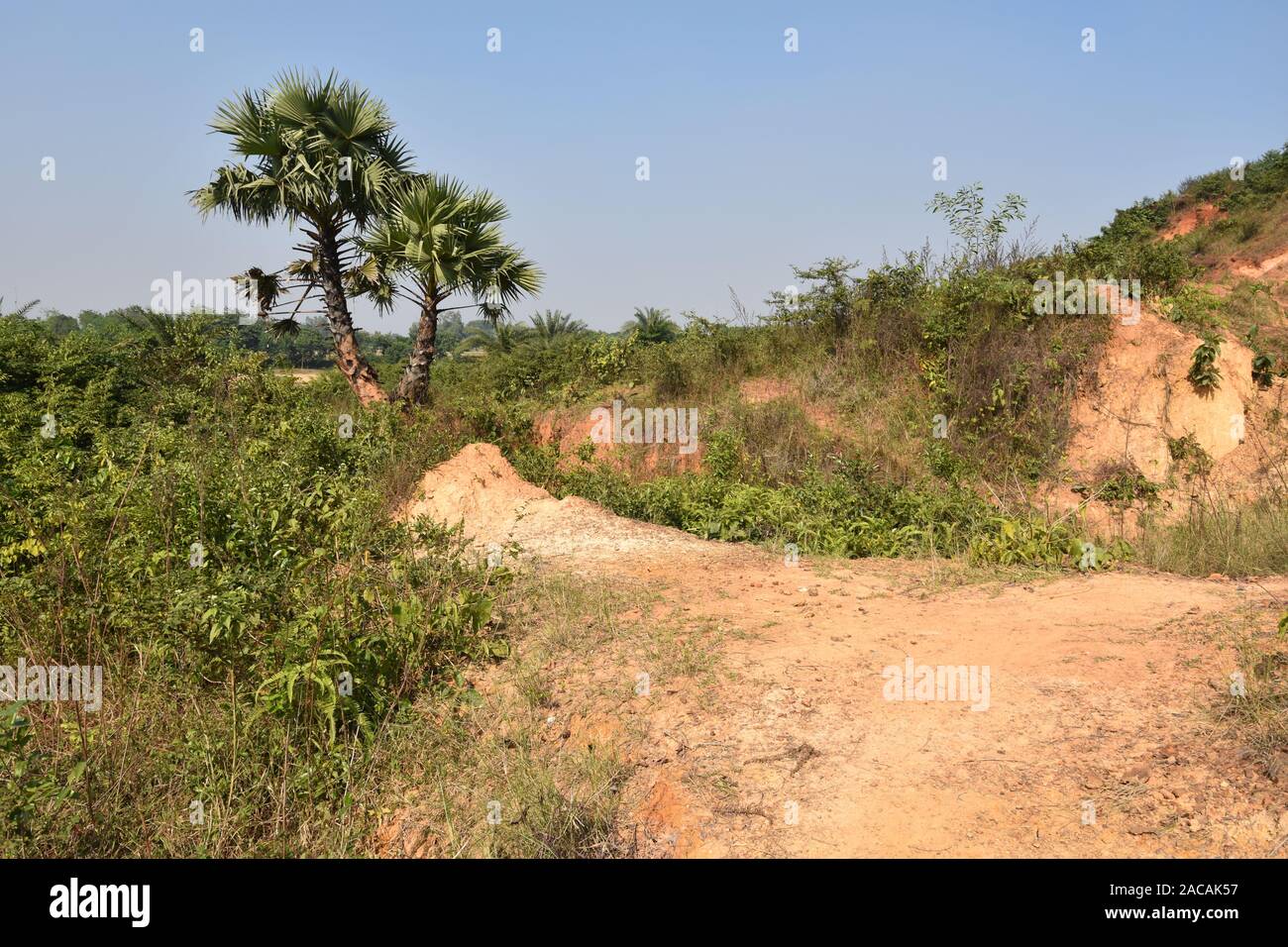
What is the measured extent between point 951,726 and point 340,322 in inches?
421

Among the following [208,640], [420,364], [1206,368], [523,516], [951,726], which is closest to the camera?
[951,726]

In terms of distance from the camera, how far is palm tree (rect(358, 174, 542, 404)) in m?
11.7

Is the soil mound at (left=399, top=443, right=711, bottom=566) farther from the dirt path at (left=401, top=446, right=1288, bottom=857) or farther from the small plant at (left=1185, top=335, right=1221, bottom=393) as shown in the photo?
the small plant at (left=1185, top=335, right=1221, bottom=393)

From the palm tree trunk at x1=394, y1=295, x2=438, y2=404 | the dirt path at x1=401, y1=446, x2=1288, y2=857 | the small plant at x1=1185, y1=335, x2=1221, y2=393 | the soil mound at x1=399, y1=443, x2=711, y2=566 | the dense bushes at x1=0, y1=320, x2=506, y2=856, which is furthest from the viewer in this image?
the palm tree trunk at x1=394, y1=295, x2=438, y2=404

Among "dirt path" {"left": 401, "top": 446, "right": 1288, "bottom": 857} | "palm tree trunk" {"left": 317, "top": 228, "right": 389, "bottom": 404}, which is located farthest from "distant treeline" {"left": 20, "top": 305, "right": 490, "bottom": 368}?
"dirt path" {"left": 401, "top": 446, "right": 1288, "bottom": 857}

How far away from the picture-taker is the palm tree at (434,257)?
461 inches

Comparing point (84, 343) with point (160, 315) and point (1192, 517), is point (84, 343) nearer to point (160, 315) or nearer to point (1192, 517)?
point (160, 315)

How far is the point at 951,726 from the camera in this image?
436cm

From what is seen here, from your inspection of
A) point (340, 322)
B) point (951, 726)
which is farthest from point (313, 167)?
point (951, 726)

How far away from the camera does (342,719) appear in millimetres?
4520

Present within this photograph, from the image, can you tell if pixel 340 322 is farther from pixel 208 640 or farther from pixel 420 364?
pixel 208 640

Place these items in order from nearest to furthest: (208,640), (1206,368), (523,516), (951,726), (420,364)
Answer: (951,726) → (208,640) → (523,516) → (1206,368) → (420,364)

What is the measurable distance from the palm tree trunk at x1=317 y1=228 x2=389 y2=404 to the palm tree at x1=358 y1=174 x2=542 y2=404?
0.40 metres
